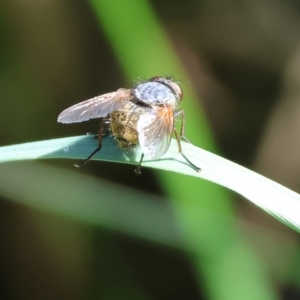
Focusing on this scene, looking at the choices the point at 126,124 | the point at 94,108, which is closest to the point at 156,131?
the point at 126,124

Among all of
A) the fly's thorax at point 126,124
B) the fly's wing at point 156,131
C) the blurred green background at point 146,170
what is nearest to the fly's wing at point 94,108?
the fly's thorax at point 126,124

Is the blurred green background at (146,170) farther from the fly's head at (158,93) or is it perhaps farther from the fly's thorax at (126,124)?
the fly's thorax at (126,124)

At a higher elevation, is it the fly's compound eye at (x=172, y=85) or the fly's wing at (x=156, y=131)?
the fly's compound eye at (x=172, y=85)

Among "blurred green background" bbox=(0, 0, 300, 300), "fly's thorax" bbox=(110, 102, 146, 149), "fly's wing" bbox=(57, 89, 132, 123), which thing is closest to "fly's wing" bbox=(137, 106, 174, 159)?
"fly's thorax" bbox=(110, 102, 146, 149)

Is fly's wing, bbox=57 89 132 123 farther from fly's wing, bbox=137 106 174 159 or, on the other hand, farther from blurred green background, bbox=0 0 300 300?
blurred green background, bbox=0 0 300 300

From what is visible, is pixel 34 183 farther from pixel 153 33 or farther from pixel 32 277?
pixel 153 33

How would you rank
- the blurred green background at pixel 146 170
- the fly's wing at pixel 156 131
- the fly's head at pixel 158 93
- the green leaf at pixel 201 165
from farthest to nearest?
1. the blurred green background at pixel 146 170
2. the fly's head at pixel 158 93
3. the fly's wing at pixel 156 131
4. the green leaf at pixel 201 165
